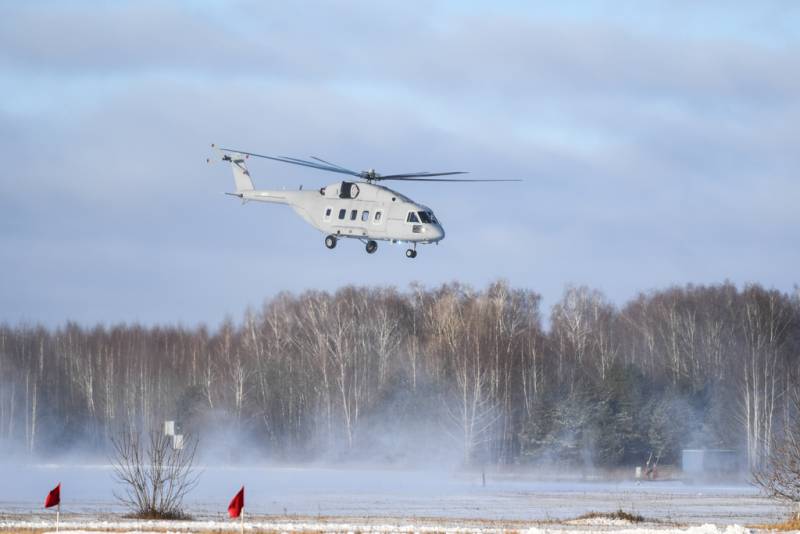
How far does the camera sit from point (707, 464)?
8706 centimetres

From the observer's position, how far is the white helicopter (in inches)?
2293

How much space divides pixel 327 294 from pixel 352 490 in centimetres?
5852

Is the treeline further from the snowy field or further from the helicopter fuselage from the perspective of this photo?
the helicopter fuselage

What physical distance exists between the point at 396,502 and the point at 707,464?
3297cm

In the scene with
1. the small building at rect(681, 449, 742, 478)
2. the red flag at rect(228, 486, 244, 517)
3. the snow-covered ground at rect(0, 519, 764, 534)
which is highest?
the small building at rect(681, 449, 742, 478)

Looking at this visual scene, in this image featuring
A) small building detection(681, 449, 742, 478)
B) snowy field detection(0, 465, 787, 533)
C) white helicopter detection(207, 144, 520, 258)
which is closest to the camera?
snowy field detection(0, 465, 787, 533)

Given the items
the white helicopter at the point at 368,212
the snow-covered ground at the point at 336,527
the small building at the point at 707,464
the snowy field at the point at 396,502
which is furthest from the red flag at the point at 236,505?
the small building at the point at 707,464

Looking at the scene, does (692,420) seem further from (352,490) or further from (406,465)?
(352,490)

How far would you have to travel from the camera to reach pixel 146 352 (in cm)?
13050

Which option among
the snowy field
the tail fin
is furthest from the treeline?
the tail fin

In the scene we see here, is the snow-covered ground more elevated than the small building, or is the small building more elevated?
the small building

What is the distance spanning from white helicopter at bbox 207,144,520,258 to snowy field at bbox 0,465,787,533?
1151 centimetres

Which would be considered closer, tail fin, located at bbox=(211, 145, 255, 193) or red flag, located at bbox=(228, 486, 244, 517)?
red flag, located at bbox=(228, 486, 244, 517)

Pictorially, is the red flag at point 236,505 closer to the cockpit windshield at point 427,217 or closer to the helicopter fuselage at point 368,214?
the helicopter fuselage at point 368,214
